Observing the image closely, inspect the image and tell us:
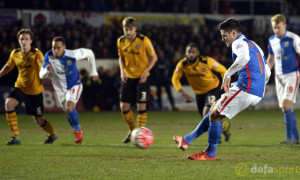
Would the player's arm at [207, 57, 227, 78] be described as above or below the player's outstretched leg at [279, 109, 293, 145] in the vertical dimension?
above

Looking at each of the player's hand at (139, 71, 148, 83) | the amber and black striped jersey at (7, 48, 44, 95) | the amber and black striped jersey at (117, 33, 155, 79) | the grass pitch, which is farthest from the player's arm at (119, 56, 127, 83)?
the amber and black striped jersey at (7, 48, 44, 95)

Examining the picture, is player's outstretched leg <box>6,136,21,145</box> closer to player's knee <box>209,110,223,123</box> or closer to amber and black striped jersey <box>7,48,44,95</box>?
amber and black striped jersey <box>7,48,44,95</box>

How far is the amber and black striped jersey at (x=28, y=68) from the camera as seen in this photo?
10633 millimetres

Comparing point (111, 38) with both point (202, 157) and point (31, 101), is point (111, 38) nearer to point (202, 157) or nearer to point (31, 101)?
point (31, 101)

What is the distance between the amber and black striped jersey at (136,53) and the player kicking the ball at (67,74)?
75cm

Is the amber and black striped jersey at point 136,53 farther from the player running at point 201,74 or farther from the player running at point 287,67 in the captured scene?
the player running at point 287,67

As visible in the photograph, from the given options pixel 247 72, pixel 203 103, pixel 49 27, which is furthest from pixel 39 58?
pixel 49 27

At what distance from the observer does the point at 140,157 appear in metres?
8.60

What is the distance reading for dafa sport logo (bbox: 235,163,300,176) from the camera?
7039 millimetres

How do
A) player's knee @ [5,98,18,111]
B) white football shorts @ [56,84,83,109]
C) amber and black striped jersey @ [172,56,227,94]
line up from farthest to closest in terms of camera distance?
amber and black striped jersey @ [172,56,227,94], white football shorts @ [56,84,83,109], player's knee @ [5,98,18,111]

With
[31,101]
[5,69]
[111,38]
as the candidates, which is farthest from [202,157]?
Answer: [111,38]

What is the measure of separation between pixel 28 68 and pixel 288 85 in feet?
15.9

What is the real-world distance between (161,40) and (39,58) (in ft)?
40.7

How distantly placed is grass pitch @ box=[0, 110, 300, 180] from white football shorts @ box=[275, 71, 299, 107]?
918mm
